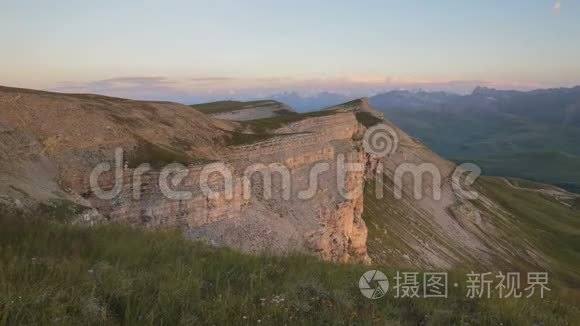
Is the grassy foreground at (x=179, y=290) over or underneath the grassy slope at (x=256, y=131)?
over

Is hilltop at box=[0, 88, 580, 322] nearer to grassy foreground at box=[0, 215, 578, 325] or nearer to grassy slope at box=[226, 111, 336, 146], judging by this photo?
grassy slope at box=[226, 111, 336, 146]

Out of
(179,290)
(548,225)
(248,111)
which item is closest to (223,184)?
(179,290)

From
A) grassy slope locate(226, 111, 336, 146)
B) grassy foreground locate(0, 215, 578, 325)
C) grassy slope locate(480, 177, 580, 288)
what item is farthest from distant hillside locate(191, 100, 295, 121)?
grassy foreground locate(0, 215, 578, 325)

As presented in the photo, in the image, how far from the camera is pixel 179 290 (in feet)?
20.0

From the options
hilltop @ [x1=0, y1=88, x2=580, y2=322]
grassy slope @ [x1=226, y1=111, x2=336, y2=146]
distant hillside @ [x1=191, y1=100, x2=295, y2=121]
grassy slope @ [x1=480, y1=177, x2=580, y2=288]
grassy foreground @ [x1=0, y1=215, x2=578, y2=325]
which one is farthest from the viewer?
grassy slope @ [x1=480, y1=177, x2=580, y2=288]

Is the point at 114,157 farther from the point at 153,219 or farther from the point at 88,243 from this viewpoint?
the point at 88,243

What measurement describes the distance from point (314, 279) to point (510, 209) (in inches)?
5450

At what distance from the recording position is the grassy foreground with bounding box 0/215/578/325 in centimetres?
530

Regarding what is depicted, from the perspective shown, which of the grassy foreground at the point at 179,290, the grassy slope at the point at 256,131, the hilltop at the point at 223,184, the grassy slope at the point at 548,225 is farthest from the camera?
the grassy slope at the point at 548,225

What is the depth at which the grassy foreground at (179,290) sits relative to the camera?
5.30 metres

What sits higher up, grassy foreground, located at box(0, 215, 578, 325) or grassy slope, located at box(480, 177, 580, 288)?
grassy foreground, located at box(0, 215, 578, 325)

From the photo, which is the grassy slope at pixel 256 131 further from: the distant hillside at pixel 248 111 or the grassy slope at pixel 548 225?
the grassy slope at pixel 548 225

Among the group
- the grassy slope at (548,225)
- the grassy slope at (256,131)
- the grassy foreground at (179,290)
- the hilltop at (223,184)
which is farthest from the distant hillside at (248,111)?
the grassy foreground at (179,290)

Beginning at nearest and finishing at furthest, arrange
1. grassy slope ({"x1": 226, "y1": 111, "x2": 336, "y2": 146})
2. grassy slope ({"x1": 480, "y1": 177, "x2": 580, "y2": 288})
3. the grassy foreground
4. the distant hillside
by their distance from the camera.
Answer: the grassy foreground → grassy slope ({"x1": 226, "y1": 111, "x2": 336, "y2": 146}) → the distant hillside → grassy slope ({"x1": 480, "y1": 177, "x2": 580, "y2": 288})
